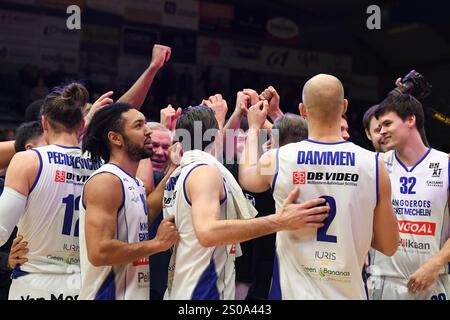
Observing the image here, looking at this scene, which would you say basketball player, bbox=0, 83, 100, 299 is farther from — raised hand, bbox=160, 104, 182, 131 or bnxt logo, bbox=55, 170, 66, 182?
raised hand, bbox=160, 104, 182, 131

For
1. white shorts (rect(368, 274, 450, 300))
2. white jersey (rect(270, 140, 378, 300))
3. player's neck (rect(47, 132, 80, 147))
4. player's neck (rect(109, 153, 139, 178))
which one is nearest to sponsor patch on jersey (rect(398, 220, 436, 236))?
white shorts (rect(368, 274, 450, 300))

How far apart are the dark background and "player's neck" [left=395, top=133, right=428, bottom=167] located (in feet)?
23.8

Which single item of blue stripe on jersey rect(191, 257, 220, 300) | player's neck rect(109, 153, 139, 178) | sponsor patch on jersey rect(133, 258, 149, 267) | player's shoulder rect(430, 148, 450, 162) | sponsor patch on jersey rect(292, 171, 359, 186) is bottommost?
blue stripe on jersey rect(191, 257, 220, 300)

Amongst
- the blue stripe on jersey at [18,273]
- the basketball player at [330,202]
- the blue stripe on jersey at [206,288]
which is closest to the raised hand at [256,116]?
the basketball player at [330,202]

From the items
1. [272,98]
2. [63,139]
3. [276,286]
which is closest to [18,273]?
[63,139]

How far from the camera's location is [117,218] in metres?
3.60

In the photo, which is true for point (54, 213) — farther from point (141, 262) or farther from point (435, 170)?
point (435, 170)

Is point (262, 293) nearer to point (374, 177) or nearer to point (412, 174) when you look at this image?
point (412, 174)

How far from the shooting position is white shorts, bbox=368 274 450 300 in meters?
4.38

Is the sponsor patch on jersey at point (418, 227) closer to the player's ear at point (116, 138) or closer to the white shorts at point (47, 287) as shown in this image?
the player's ear at point (116, 138)

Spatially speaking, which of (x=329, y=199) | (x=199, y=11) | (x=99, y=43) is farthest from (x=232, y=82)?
(x=329, y=199)

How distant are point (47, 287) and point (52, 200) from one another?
577 mm

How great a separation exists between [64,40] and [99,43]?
84 centimetres

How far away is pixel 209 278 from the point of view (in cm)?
353
